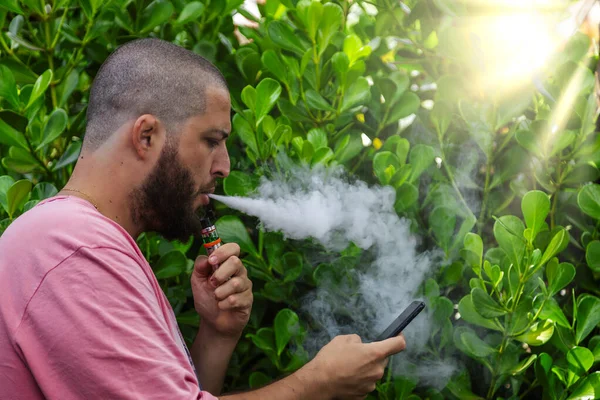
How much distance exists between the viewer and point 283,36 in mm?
2193

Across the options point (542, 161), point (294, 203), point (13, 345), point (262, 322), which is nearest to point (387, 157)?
point (294, 203)

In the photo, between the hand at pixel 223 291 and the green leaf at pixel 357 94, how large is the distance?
1.70ft

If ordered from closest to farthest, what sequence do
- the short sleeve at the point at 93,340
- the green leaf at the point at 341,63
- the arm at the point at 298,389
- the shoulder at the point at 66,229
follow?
the short sleeve at the point at 93,340 → the shoulder at the point at 66,229 → the arm at the point at 298,389 → the green leaf at the point at 341,63

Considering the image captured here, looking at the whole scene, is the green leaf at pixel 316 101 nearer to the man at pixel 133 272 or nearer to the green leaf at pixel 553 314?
the man at pixel 133 272

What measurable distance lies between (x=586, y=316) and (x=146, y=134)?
1.19 metres

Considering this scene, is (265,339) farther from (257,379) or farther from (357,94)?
(357,94)

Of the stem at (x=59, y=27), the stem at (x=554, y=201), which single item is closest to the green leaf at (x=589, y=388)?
the stem at (x=554, y=201)

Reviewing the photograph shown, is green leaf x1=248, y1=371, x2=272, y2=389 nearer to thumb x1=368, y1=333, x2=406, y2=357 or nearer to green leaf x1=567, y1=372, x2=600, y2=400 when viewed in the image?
thumb x1=368, y1=333, x2=406, y2=357

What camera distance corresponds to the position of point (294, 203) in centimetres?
207

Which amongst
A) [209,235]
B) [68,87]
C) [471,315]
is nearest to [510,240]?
[471,315]

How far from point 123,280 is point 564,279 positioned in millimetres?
1086

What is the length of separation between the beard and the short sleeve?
34 centimetres

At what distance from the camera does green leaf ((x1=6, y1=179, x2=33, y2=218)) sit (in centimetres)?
196

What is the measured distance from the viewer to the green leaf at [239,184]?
2068mm
